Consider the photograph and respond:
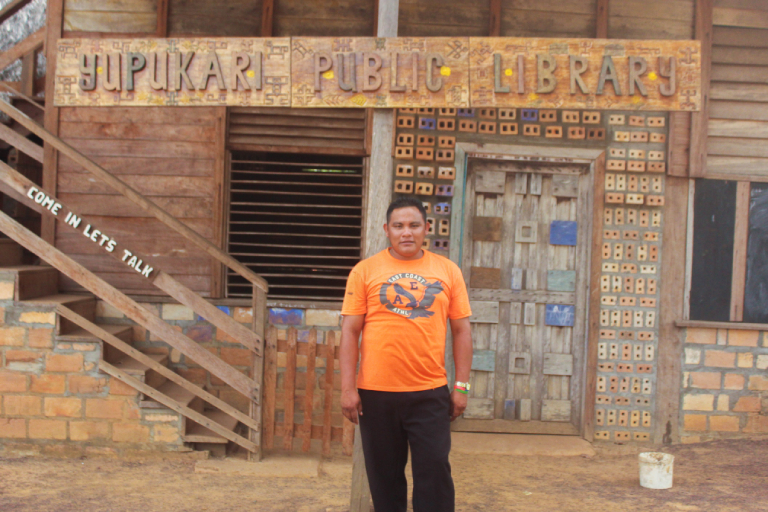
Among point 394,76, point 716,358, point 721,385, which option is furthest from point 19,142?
point 721,385

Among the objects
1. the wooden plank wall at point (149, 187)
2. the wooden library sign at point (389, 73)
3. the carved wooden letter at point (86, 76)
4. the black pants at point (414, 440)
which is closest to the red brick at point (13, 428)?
the wooden plank wall at point (149, 187)

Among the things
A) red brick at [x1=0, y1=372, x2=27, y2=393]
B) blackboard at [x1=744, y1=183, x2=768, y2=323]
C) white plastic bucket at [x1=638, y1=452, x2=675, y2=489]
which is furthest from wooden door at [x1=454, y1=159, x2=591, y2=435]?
red brick at [x1=0, y1=372, x2=27, y2=393]

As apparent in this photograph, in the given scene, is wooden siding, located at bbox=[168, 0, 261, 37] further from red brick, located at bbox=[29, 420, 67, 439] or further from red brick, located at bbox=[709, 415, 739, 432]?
red brick, located at bbox=[709, 415, 739, 432]

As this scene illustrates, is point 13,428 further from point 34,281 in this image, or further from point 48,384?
point 34,281

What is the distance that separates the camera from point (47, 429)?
5.05m

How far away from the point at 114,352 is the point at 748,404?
609 cm

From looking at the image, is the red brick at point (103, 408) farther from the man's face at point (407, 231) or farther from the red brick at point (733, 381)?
the red brick at point (733, 381)

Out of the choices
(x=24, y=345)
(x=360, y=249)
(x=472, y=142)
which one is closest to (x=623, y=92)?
(x=472, y=142)

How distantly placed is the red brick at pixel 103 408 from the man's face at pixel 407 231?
3115mm

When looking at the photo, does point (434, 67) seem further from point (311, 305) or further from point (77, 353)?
point (77, 353)

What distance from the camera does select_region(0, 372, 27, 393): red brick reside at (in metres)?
5.02

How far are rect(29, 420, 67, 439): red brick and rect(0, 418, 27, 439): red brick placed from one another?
6cm

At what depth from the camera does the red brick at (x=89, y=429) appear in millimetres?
5047

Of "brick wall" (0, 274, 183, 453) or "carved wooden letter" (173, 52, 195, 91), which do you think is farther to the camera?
"brick wall" (0, 274, 183, 453)
